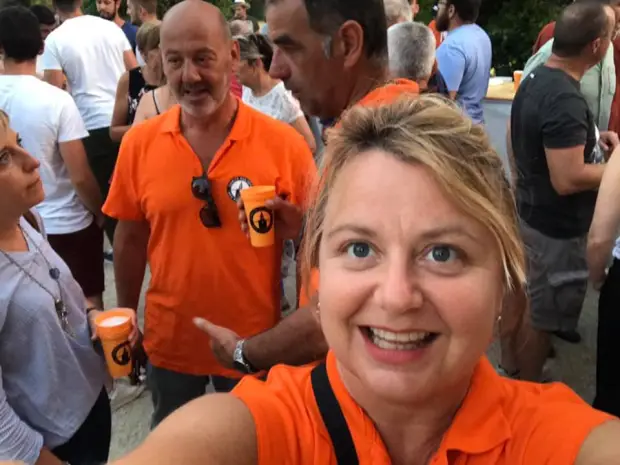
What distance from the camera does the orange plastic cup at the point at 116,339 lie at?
1982 mm

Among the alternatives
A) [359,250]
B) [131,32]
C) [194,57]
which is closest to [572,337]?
[194,57]

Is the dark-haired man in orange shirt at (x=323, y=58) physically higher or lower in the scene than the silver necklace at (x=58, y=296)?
higher

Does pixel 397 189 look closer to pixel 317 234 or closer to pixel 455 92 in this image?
pixel 317 234

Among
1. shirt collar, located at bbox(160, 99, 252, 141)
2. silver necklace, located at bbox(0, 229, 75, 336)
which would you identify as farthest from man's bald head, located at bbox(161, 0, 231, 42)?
silver necklace, located at bbox(0, 229, 75, 336)

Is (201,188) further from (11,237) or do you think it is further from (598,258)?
(598,258)

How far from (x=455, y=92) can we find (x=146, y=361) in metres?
3.32

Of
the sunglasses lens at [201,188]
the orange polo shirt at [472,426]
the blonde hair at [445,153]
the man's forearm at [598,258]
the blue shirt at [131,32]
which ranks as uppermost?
the blonde hair at [445,153]

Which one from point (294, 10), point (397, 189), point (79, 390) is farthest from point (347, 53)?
point (79, 390)

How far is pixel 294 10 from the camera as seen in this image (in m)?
1.94

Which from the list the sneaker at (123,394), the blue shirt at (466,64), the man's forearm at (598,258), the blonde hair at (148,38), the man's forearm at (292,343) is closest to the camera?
the man's forearm at (292,343)

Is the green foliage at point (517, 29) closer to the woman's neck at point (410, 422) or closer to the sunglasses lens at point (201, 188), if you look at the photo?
the sunglasses lens at point (201, 188)

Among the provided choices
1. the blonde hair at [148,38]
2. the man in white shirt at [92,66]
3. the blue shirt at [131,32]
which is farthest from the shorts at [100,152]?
the blue shirt at [131,32]

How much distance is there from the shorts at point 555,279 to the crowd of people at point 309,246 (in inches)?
0.5

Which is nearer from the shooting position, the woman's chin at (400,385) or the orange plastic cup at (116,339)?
the woman's chin at (400,385)
